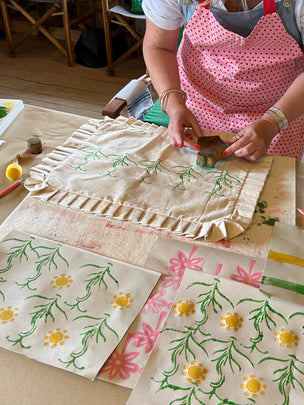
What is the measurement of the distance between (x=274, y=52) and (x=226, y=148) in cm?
36

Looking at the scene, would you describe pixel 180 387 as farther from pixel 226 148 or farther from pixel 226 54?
pixel 226 54

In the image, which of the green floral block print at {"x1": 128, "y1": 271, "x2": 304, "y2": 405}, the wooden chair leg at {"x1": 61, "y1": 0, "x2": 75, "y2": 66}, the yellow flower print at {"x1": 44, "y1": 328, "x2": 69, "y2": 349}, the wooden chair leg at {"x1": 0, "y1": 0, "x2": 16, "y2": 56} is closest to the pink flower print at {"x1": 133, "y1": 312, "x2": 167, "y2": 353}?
the green floral block print at {"x1": 128, "y1": 271, "x2": 304, "y2": 405}

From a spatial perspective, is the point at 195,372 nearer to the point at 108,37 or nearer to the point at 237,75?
the point at 237,75

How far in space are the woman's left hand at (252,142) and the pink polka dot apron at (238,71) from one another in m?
0.21

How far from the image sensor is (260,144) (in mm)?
1154

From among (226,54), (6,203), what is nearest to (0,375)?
(6,203)

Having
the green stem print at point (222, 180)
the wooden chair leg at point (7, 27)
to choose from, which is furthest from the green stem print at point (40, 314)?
the wooden chair leg at point (7, 27)

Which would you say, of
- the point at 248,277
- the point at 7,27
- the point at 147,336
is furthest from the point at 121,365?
the point at 7,27

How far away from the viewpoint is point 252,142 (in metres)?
1.15

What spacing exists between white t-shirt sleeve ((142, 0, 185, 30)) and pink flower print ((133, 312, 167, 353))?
100 centimetres

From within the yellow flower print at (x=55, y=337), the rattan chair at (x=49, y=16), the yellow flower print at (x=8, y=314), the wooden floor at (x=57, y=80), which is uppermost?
the yellow flower print at (x=8, y=314)

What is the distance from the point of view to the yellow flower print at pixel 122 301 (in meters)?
0.78

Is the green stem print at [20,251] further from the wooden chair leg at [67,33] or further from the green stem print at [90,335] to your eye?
the wooden chair leg at [67,33]

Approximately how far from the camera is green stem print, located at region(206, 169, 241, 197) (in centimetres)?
105
